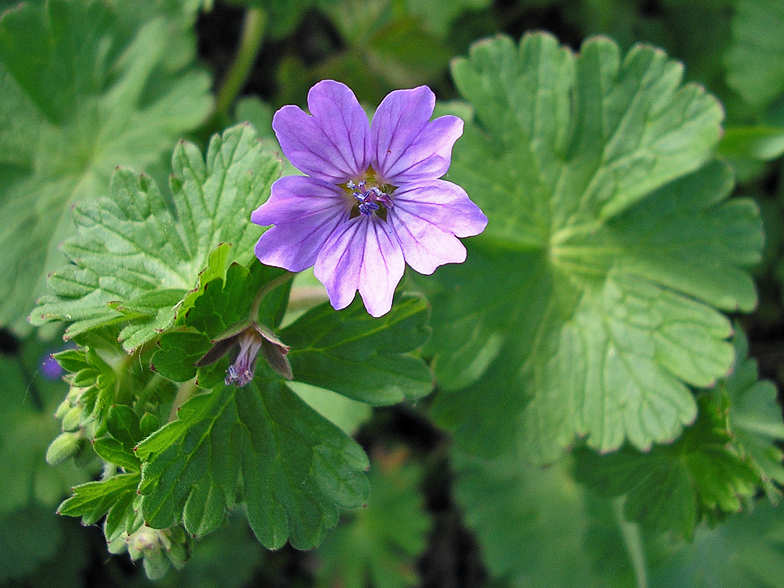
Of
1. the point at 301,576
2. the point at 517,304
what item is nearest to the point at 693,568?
the point at 517,304

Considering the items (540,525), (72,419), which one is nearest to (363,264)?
(72,419)

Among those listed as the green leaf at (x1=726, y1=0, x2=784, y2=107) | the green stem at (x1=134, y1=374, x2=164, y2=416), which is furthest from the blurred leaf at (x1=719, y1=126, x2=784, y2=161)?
the green stem at (x1=134, y1=374, x2=164, y2=416)

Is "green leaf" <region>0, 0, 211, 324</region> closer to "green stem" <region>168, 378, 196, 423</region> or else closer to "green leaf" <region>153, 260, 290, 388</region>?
"green stem" <region>168, 378, 196, 423</region>

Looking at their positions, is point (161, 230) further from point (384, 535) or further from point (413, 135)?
point (384, 535)

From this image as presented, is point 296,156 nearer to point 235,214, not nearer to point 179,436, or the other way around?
point 235,214

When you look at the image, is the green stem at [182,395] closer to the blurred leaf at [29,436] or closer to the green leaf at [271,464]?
the green leaf at [271,464]

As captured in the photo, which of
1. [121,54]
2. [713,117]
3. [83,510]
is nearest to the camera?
[83,510]
